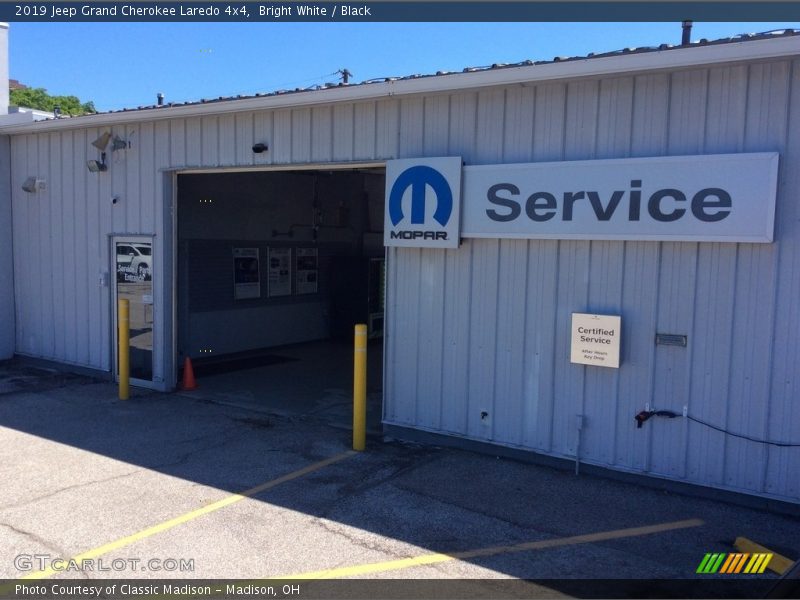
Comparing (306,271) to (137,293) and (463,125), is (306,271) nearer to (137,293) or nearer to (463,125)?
(137,293)

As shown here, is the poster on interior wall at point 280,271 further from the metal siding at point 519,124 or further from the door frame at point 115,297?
the metal siding at point 519,124

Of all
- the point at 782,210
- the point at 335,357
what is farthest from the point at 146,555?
the point at 335,357

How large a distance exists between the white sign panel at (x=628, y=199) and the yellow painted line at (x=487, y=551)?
96.0 inches

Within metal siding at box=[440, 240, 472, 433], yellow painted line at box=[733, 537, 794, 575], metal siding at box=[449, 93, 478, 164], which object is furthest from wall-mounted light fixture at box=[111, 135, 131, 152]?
yellow painted line at box=[733, 537, 794, 575]

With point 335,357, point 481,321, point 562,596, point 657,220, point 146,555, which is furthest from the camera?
point 335,357

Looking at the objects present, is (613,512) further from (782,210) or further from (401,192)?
(401,192)

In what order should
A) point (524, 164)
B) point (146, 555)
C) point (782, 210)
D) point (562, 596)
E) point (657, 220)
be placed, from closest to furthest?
point (562, 596) → point (146, 555) → point (782, 210) → point (657, 220) → point (524, 164)

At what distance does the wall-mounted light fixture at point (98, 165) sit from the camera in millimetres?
10398

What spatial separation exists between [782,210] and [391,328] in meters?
4.02

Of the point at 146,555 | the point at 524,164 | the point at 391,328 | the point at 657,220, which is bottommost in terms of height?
the point at 146,555

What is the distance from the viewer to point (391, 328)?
782cm

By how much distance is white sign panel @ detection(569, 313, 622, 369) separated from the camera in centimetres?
637

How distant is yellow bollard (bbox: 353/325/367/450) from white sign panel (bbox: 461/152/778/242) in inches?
59.9
